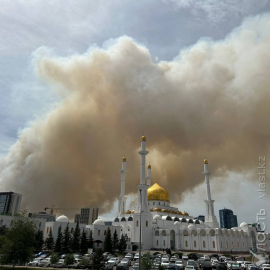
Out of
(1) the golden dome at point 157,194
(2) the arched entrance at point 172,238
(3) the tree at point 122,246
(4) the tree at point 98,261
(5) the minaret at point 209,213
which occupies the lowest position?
(4) the tree at point 98,261

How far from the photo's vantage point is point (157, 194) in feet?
266

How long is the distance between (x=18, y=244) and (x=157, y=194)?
186 feet

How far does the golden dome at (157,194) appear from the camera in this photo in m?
80.5

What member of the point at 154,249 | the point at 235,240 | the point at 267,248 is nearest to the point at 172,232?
the point at 154,249

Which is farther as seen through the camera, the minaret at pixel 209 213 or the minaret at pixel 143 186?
the minaret at pixel 209 213

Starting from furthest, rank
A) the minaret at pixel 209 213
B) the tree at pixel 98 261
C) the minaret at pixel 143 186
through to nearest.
A: the minaret at pixel 209 213 → the minaret at pixel 143 186 → the tree at pixel 98 261

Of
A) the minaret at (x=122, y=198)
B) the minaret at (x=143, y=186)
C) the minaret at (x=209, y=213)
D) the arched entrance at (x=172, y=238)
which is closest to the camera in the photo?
the minaret at (x=143, y=186)

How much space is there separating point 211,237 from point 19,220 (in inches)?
1800

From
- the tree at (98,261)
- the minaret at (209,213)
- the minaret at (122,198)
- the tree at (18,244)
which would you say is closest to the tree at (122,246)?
the minaret at (122,198)

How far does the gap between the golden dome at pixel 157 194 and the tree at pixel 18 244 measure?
5400cm

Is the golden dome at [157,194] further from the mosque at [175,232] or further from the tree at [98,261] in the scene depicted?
the tree at [98,261]

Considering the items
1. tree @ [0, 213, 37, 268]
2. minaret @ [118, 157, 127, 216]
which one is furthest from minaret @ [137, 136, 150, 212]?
tree @ [0, 213, 37, 268]

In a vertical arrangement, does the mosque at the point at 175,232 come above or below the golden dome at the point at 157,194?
below

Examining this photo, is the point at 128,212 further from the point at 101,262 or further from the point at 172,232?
the point at 101,262
